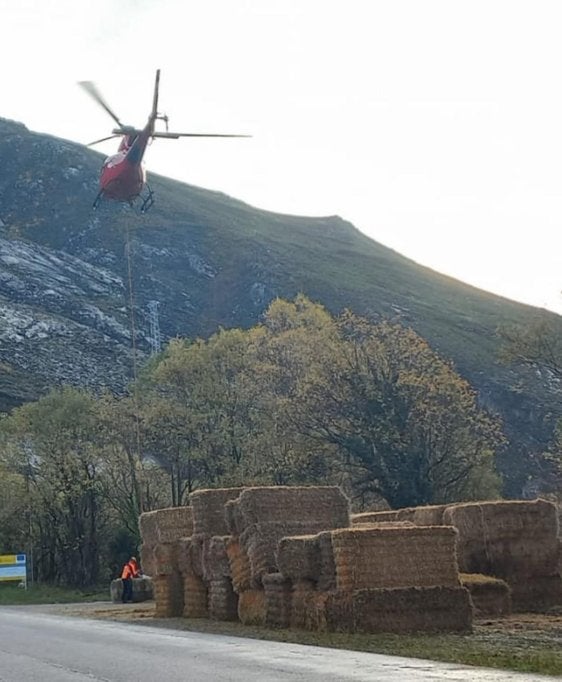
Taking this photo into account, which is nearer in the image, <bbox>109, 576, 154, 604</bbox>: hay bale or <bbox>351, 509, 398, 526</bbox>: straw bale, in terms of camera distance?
<bbox>351, 509, 398, 526</bbox>: straw bale

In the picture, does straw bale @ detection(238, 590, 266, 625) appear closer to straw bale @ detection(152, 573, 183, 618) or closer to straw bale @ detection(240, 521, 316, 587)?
straw bale @ detection(240, 521, 316, 587)

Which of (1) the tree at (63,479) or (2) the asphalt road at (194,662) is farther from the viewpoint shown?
(1) the tree at (63,479)

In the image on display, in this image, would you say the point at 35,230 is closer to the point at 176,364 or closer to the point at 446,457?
the point at 176,364

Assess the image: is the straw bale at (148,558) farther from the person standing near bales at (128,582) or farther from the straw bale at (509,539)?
the straw bale at (509,539)

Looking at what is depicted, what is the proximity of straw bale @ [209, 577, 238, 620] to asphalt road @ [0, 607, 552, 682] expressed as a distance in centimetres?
318

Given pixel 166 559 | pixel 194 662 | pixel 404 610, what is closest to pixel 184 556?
pixel 166 559

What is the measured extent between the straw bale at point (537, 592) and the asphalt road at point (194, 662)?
22.0 ft

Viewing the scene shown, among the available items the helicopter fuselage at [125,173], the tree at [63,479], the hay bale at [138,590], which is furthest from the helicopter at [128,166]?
the hay bale at [138,590]

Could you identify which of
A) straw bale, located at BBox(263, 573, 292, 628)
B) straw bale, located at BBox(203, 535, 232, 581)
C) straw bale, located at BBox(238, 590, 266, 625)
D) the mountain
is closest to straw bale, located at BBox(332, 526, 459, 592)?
straw bale, located at BBox(263, 573, 292, 628)

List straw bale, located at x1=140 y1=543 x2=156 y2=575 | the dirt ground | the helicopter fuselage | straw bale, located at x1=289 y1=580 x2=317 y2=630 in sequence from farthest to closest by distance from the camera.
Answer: the helicopter fuselage, straw bale, located at x1=140 y1=543 x2=156 y2=575, straw bale, located at x1=289 y1=580 x2=317 y2=630, the dirt ground

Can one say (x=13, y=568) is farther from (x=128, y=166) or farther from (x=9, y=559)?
(x=128, y=166)

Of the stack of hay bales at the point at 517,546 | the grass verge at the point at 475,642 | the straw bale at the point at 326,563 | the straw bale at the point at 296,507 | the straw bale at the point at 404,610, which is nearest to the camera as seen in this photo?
the grass verge at the point at 475,642

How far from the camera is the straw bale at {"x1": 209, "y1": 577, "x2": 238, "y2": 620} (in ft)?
71.4

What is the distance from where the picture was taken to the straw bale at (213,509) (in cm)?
2303
